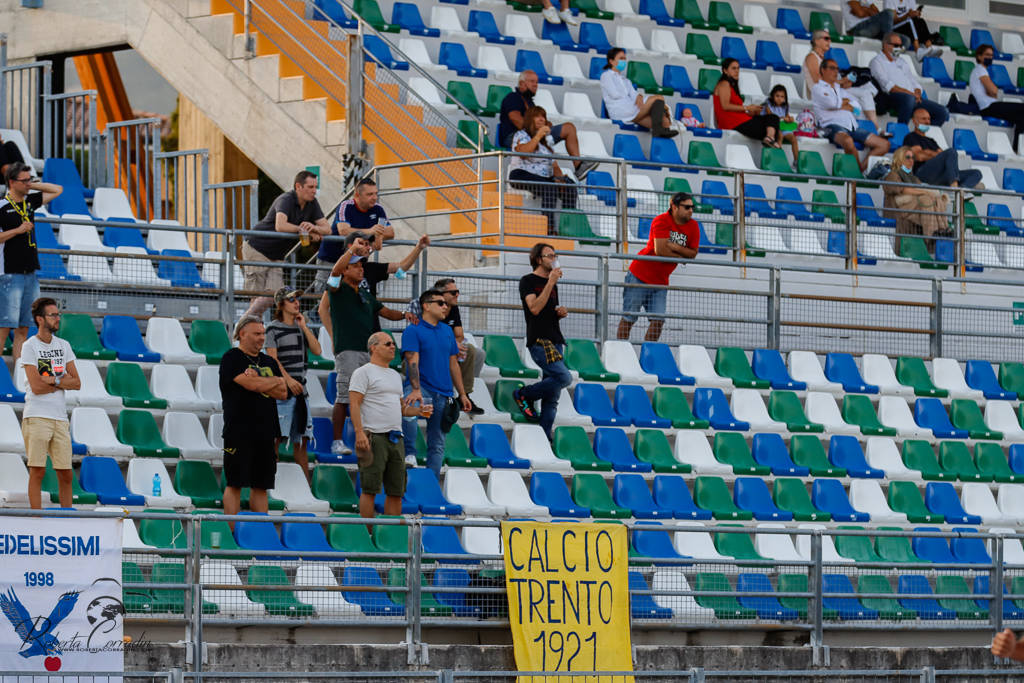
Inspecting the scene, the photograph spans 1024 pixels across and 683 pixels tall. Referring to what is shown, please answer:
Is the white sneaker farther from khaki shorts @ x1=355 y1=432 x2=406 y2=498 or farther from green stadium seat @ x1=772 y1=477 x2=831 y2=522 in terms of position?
khaki shorts @ x1=355 y1=432 x2=406 y2=498

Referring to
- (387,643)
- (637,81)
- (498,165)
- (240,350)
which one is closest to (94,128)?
(498,165)

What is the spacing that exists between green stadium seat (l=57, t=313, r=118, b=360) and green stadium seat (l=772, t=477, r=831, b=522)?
4.95 metres

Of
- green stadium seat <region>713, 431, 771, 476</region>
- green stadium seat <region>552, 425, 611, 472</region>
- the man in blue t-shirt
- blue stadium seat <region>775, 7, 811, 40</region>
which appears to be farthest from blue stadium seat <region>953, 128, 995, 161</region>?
the man in blue t-shirt

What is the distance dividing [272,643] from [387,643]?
27.4 inches

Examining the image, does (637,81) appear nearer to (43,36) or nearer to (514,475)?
(43,36)

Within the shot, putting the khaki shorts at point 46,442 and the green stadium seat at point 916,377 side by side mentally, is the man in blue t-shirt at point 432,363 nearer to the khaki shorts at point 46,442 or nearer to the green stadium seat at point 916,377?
the khaki shorts at point 46,442

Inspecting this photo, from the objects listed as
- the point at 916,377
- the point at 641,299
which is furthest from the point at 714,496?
the point at 916,377

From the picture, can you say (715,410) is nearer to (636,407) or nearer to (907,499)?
(636,407)

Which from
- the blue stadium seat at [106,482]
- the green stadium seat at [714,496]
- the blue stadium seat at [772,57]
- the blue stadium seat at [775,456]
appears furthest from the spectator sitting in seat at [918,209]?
the blue stadium seat at [106,482]

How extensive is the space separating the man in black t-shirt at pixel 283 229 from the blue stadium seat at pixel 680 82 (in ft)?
23.6

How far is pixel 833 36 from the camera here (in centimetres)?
2231

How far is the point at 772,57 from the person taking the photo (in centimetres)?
2131

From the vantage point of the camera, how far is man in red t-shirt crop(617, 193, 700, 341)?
15.0m

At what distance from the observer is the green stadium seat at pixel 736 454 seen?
13.9m
